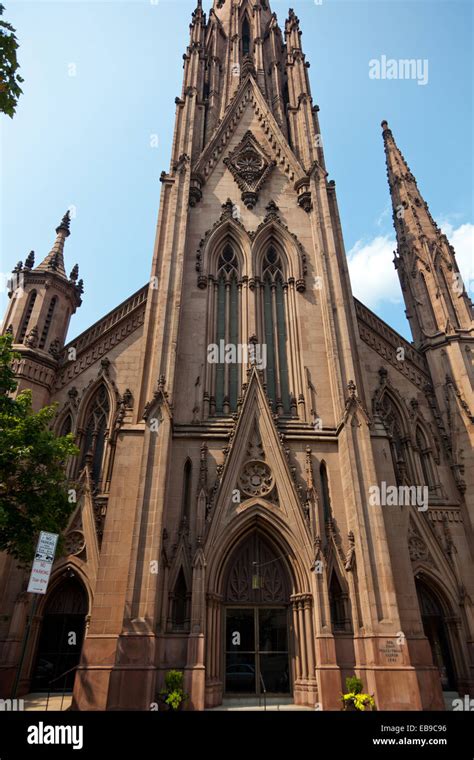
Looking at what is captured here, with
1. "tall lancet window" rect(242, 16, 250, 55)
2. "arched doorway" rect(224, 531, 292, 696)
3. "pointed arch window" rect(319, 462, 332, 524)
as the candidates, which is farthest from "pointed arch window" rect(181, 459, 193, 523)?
"tall lancet window" rect(242, 16, 250, 55)

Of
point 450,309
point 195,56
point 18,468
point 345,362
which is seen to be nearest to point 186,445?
point 18,468

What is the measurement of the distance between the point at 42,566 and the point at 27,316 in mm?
13945

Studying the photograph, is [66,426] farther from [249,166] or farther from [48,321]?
[249,166]

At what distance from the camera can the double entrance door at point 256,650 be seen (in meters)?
13.2

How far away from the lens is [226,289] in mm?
19609

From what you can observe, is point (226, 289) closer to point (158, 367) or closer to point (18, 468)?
point (158, 367)

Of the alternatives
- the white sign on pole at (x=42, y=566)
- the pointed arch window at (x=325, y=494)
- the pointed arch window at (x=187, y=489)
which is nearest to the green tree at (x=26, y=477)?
the pointed arch window at (x=187, y=489)

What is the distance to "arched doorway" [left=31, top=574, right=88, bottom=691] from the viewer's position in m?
14.2

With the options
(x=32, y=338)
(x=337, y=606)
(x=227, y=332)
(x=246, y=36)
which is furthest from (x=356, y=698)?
(x=246, y=36)

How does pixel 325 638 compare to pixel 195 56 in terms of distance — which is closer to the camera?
pixel 325 638

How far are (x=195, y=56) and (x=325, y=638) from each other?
98.6 feet

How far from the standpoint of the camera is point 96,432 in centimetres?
1769

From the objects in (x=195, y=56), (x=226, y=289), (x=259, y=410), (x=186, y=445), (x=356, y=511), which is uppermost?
(x=195, y=56)
